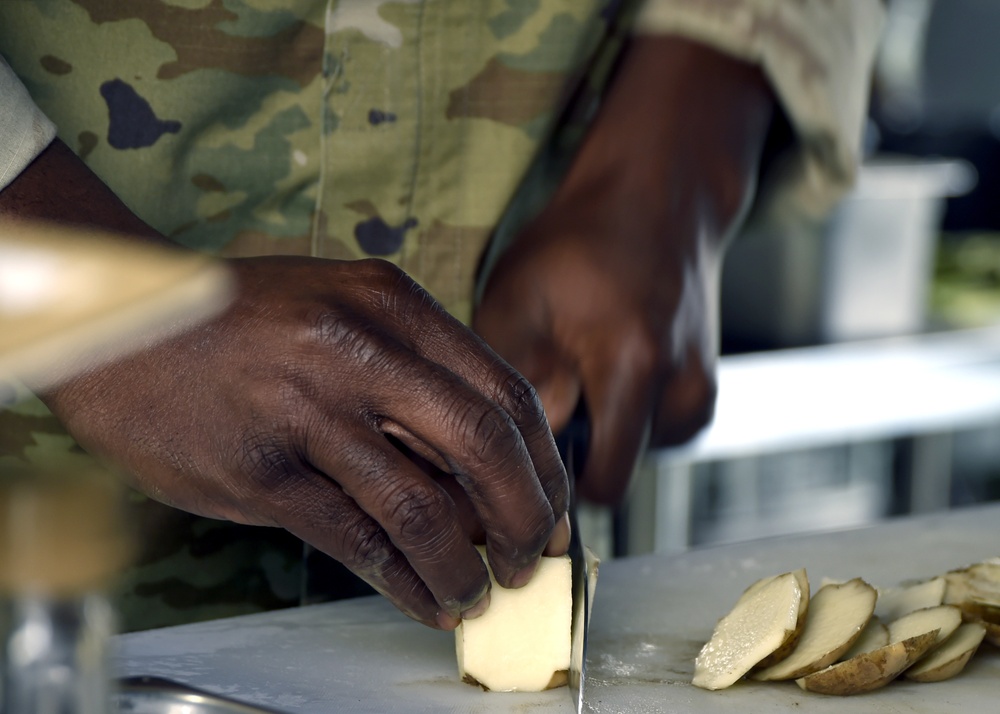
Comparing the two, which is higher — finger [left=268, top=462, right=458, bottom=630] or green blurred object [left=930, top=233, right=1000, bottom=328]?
green blurred object [left=930, top=233, right=1000, bottom=328]

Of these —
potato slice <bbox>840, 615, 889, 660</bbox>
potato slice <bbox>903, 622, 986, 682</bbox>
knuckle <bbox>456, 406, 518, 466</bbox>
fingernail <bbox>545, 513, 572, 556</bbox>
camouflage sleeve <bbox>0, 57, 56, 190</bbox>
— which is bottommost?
potato slice <bbox>903, 622, 986, 682</bbox>

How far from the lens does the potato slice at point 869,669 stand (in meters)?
0.71

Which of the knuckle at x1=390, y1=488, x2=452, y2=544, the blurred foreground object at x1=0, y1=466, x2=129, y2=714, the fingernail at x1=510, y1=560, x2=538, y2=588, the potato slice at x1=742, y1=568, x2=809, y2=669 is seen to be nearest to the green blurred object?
the potato slice at x1=742, y1=568, x2=809, y2=669

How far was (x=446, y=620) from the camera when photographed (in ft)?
2.39

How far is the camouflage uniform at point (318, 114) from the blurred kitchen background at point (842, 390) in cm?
105

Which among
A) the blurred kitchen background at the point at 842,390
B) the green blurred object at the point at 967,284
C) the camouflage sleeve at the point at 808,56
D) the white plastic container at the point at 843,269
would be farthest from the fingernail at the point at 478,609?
the green blurred object at the point at 967,284

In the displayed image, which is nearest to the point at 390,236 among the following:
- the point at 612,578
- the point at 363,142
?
the point at 363,142

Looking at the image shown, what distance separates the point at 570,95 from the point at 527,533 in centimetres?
57

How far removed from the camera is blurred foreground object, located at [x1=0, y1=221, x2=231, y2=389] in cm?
24

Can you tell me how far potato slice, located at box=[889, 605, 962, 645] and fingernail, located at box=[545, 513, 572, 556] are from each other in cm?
23

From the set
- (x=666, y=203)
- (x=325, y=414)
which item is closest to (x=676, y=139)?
(x=666, y=203)

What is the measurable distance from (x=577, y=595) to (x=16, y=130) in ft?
1.52

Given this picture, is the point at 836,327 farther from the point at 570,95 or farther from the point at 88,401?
the point at 88,401

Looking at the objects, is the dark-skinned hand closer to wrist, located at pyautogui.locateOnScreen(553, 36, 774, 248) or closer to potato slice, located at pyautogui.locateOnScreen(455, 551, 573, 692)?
potato slice, located at pyautogui.locateOnScreen(455, 551, 573, 692)
